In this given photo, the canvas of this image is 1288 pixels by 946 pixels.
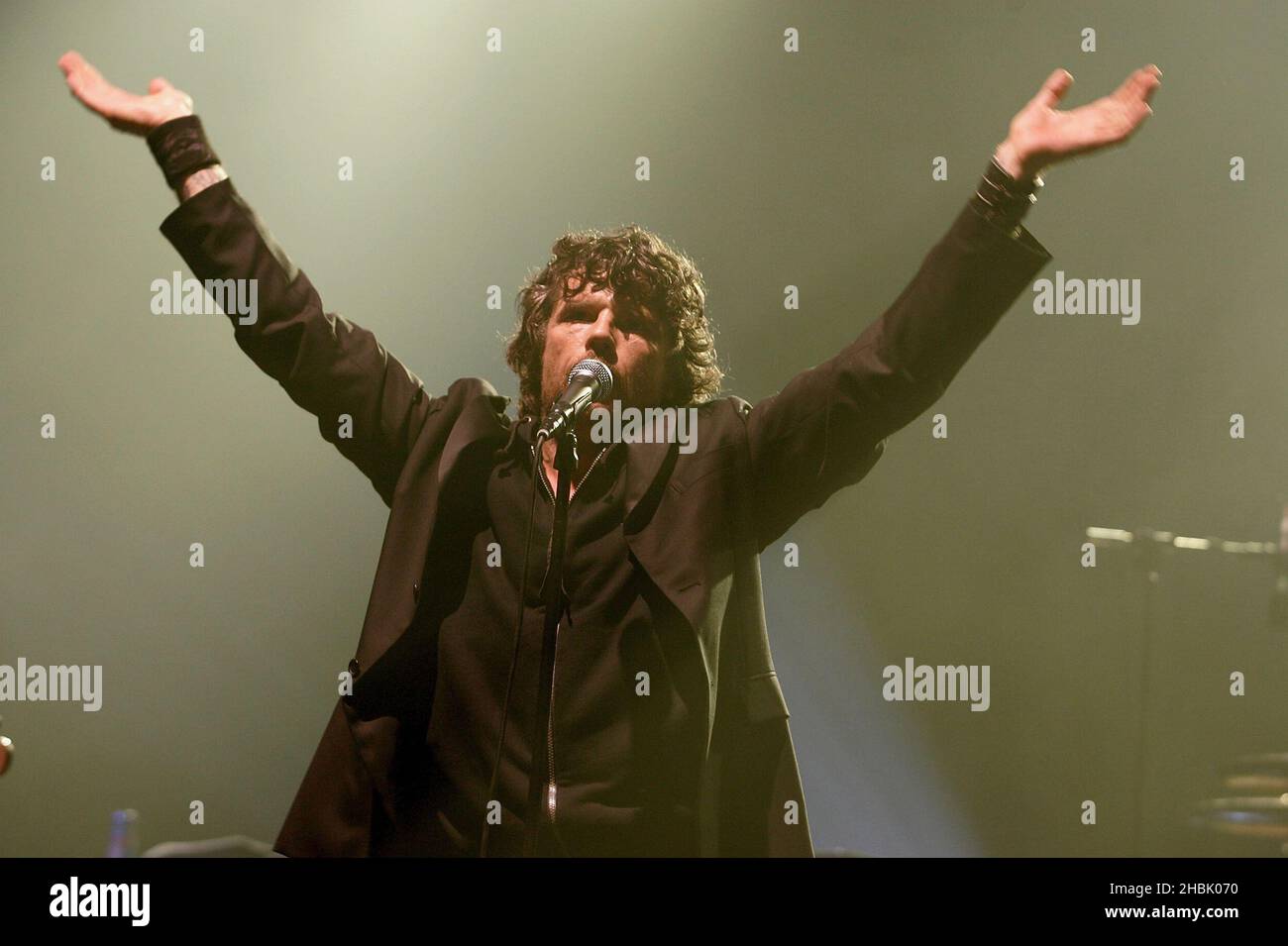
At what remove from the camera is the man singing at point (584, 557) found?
2.12 meters

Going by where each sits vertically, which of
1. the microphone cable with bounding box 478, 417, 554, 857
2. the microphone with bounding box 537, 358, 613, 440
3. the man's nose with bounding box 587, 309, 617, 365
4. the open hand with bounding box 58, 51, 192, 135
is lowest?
the microphone cable with bounding box 478, 417, 554, 857

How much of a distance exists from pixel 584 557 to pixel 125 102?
4.25 feet

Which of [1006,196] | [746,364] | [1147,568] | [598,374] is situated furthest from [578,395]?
[1147,568]

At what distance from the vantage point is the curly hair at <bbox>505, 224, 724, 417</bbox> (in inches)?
105

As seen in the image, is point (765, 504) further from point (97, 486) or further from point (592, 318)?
point (97, 486)

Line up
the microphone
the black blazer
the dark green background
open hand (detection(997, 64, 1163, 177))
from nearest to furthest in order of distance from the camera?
the microphone → open hand (detection(997, 64, 1163, 177)) → the black blazer → the dark green background

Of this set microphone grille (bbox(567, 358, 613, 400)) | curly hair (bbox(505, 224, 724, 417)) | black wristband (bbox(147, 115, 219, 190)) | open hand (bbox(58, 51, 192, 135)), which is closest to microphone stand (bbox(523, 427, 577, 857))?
microphone grille (bbox(567, 358, 613, 400))

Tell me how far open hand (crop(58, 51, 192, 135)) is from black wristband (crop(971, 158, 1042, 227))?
1568 millimetres

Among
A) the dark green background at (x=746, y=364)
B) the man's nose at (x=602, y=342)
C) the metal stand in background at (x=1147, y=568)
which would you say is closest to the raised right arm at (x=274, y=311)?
the man's nose at (x=602, y=342)

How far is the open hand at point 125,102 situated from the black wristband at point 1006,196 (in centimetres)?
157

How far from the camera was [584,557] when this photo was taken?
7.46ft

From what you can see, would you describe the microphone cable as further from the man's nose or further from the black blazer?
the man's nose
